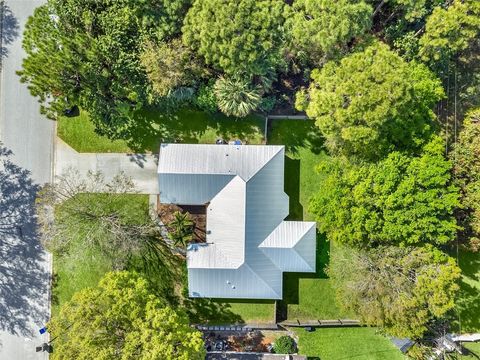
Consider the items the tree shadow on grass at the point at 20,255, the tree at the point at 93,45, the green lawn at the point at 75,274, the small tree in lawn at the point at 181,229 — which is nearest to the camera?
the tree at the point at 93,45

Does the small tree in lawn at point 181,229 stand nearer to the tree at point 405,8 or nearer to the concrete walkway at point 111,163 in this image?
the concrete walkway at point 111,163

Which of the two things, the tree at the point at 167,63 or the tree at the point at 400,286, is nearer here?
the tree at the point at 400,286

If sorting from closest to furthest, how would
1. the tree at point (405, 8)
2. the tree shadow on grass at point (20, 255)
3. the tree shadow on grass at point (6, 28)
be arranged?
the tree at point (405, 8) < the tree shadow on grass at point (20, 255) < the tree shadow on grass at point (6, 28)

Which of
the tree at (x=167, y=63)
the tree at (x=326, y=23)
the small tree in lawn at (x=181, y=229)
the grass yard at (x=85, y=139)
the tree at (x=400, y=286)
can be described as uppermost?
the tree at (x=326, y=23)

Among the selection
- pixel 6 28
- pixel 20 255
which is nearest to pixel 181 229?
pixel 20 255

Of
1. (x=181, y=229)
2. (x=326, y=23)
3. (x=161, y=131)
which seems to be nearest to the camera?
(x=326, y=23)

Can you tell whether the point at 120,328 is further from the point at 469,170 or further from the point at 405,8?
the point at 405,8

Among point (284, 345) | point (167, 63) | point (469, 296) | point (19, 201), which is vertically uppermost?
point (167, 63)

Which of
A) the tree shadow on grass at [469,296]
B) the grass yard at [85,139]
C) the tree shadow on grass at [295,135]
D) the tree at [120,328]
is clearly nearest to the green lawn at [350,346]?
the tree shadow on grass at [469,296]
